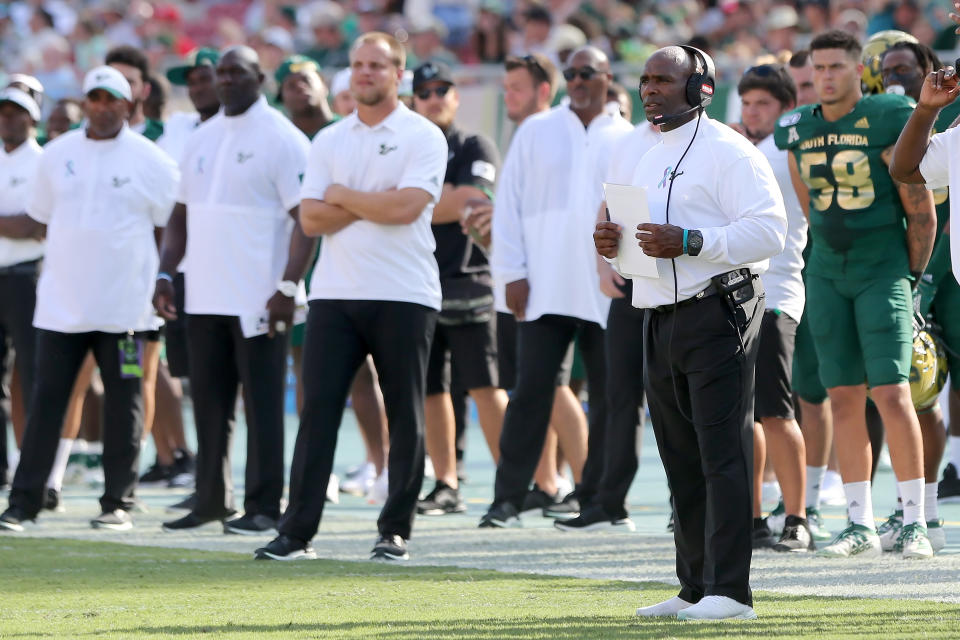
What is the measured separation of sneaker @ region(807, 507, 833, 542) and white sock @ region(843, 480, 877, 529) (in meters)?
0.60

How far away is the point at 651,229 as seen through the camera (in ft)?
19.1

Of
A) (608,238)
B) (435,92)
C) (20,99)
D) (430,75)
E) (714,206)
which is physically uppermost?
(430,75)

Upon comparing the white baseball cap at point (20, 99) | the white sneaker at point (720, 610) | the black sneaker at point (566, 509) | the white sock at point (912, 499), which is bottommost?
the black sneaker at point (566, 509)

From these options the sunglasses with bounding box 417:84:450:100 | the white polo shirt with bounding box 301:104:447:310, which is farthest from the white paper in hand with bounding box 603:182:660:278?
the sunglasses with bounding box 417:84:450:100

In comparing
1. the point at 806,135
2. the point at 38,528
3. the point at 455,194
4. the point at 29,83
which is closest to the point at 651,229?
the point at 806,135

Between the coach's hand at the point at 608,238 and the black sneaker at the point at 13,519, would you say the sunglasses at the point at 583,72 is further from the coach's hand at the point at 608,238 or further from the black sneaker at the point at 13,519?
the black sneaker at the point at 13,519

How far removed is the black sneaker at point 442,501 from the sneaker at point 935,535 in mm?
3123

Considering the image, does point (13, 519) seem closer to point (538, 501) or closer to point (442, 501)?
point (442, 501)

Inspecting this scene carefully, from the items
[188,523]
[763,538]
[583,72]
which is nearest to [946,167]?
[763,538]

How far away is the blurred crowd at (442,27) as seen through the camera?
52.2 feet

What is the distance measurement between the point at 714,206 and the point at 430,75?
14.2ft

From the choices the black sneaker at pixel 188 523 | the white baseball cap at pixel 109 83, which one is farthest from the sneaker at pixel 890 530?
the white baseball cap at pixel 109 83

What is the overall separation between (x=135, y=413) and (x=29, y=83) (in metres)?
2.86

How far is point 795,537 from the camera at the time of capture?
8.18 metres
